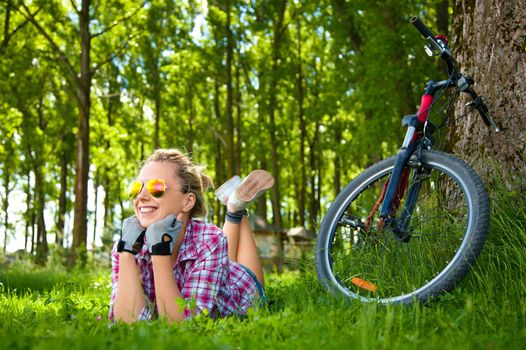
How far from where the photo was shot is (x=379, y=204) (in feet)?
14.3

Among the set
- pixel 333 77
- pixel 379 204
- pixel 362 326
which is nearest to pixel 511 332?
pixel 362 326

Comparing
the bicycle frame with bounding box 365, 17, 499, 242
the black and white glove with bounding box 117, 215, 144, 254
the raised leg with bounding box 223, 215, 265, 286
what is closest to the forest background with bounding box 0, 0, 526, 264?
the bicycle frame with bounding box 365, 17, 499, 242

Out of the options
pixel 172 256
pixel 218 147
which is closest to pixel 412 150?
pixel 172 256

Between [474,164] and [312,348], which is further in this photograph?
[474,164]

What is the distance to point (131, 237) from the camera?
3527mm

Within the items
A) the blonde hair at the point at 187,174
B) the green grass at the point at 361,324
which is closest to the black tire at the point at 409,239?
the green grass at the point at 361,324

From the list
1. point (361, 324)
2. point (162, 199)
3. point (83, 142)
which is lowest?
point (361, 324)

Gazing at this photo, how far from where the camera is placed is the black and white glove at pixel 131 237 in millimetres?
3516

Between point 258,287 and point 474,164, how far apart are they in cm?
184

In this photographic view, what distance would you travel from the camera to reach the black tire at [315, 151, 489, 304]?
349cm

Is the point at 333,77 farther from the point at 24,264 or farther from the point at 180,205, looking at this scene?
the point at 180,205

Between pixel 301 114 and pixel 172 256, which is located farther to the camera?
pixel 301 114

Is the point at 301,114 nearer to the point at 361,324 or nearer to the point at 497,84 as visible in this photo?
the point at 497,84

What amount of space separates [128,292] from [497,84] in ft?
10.1
